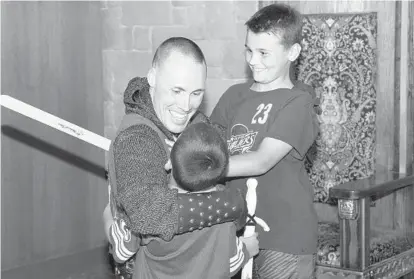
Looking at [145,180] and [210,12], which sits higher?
[210,12]

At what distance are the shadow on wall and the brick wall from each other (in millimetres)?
254

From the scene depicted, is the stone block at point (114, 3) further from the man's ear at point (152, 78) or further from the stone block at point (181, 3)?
the man's ear at point (152, 78)

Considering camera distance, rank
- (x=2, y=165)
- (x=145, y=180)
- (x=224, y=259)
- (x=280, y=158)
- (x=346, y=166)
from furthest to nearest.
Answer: (x=2, y=165) < (x=346, y=166) < (x=280, y=158) < (x=224, y=259) < (x=145, y=180)

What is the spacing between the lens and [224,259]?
1.97 meters

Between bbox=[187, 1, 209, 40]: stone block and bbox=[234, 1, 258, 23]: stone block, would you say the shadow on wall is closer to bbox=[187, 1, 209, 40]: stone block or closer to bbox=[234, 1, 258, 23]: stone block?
bbox=[187, 1, 209, 40]: stone block

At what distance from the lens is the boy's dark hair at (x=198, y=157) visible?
1.84 metres

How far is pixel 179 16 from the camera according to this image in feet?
15.0

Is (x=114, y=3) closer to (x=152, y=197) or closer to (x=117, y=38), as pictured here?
(x=117, y=38)

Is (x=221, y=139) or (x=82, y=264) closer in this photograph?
(x=221, y=139)

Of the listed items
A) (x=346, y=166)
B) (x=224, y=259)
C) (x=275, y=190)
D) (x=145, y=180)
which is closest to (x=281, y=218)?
(x=275, y=190)

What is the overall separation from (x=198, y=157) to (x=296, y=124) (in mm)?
767

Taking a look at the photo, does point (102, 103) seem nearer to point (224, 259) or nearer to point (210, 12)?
point (210, 12)

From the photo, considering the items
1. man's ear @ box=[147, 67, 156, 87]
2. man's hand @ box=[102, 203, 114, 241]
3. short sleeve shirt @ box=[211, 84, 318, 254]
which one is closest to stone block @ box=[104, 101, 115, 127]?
short sleeve shirt @ box=[211, 84, 318, 254]

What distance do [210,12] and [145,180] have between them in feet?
8.96
